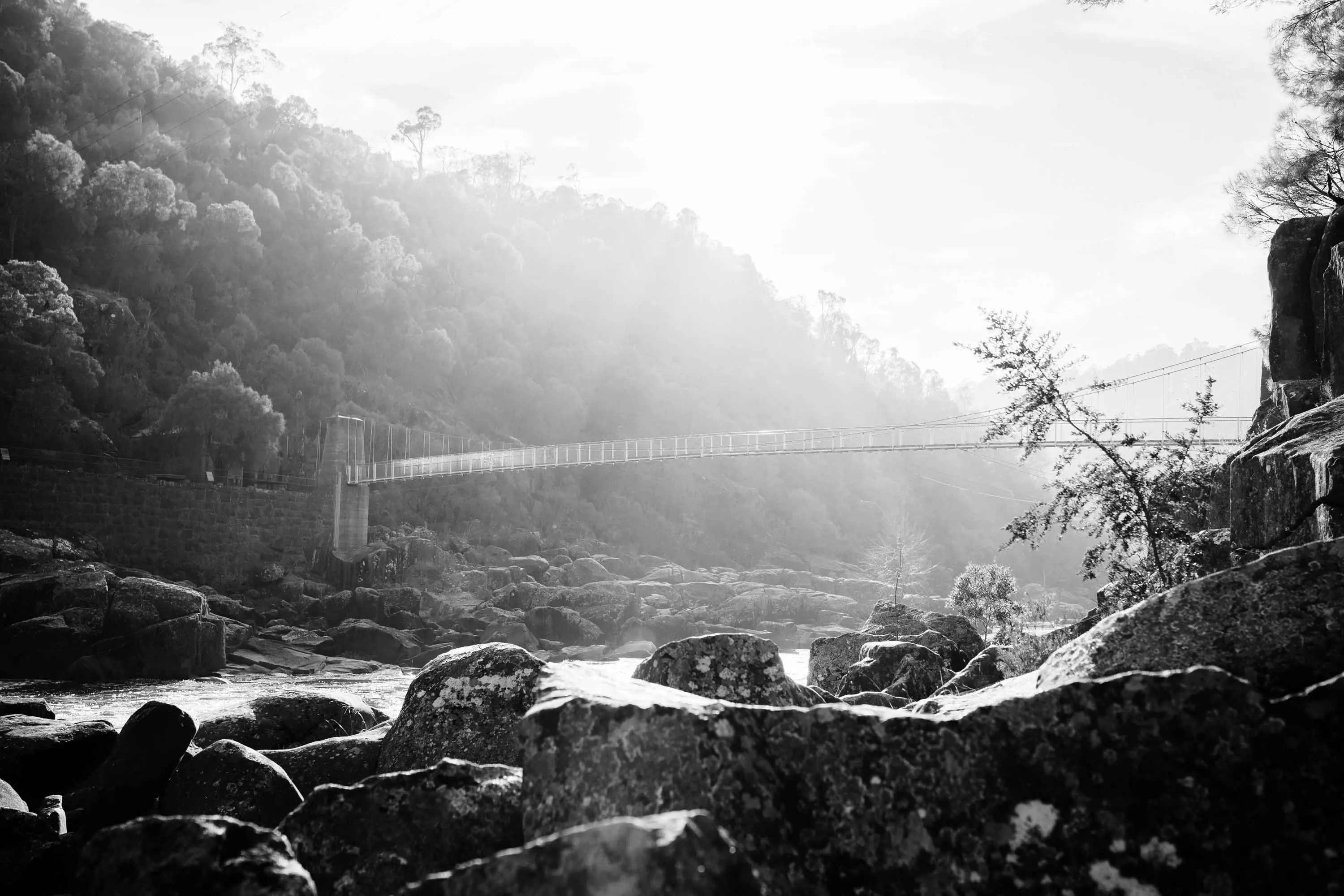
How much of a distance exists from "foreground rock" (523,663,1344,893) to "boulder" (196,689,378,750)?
565 cm

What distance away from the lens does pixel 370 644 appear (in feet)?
109

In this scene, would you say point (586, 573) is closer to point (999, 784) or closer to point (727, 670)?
point (727, 670)

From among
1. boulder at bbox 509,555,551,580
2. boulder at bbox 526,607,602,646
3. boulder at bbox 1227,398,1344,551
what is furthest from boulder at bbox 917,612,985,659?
boulder at bbox 509,555,551,580

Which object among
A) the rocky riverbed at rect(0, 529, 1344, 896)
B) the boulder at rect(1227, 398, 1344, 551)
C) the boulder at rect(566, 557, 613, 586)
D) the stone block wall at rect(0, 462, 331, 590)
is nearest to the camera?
the rocky riverbed at rect(0, 529, 1344, 896)

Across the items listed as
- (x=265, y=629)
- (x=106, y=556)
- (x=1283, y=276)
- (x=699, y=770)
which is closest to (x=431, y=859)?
(x=699, y=770)

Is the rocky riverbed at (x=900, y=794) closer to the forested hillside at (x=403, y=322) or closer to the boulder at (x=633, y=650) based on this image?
the boulder at (x=633, y=650)

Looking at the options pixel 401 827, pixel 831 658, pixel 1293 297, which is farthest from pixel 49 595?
pixel 1293 297

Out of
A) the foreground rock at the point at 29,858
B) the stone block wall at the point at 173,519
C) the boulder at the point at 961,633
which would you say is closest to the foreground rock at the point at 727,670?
the foreground rock at the point at 29,858

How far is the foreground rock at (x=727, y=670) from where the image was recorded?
438 cm

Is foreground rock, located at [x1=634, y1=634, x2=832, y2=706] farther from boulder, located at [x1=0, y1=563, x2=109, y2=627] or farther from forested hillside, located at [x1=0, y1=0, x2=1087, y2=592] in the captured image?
forested hillside, located at [x1=0, y1=0, x2=1087, y2=592]

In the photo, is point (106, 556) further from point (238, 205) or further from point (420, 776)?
point (420, 776)

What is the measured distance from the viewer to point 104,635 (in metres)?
23.9

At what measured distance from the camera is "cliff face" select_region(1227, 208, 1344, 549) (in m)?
6.42

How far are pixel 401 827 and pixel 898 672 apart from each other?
871cm
